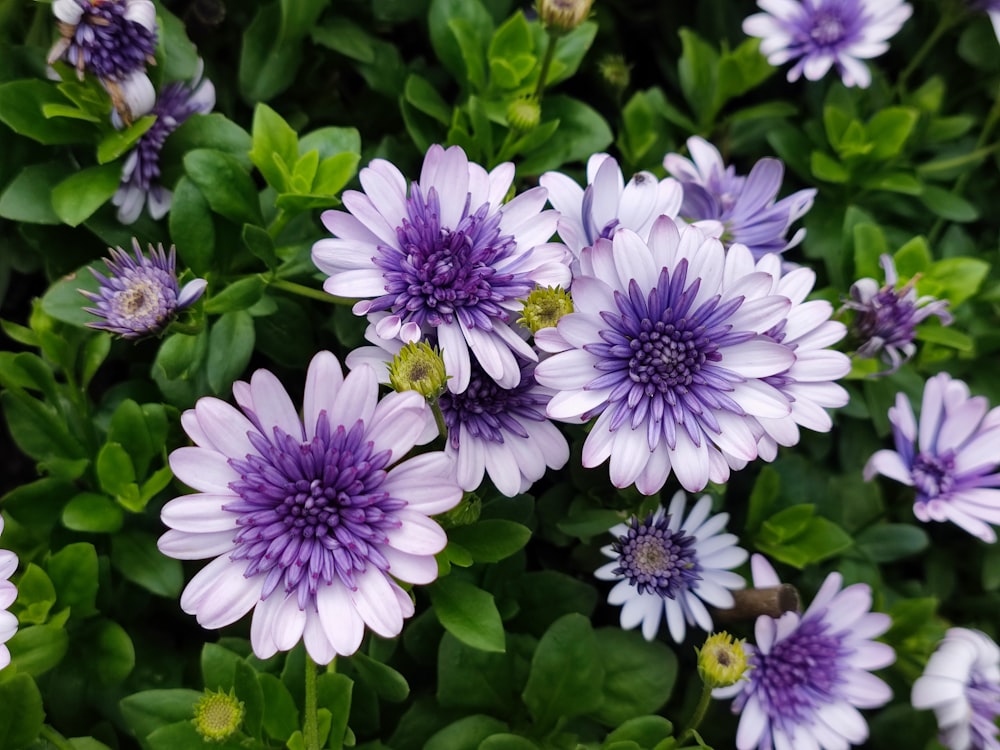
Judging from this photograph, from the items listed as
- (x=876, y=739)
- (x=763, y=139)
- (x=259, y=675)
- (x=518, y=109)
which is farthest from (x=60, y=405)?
(x=876, y=739)

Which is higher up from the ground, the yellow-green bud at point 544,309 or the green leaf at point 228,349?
the yellow-green bud at point 544,309

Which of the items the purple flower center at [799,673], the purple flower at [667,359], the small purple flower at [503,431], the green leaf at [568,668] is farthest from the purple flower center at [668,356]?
the purple flower center at [799,673]

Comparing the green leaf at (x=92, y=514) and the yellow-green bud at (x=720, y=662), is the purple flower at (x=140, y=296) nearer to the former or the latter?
the green leaf at (x=92, y=514)

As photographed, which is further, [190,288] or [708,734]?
[708,734]

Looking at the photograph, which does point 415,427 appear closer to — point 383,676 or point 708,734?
point 383,676

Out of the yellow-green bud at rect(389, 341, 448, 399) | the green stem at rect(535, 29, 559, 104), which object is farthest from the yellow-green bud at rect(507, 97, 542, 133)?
the yellow-green bud at rect(389, 341, 448, 399)

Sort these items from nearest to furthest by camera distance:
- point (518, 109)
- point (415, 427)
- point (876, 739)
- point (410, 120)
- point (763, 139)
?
1. point (415, 427)
2. point (518, 109)
3. point (410, 120)
4. point (876, 739)
5. point (763, 139)
